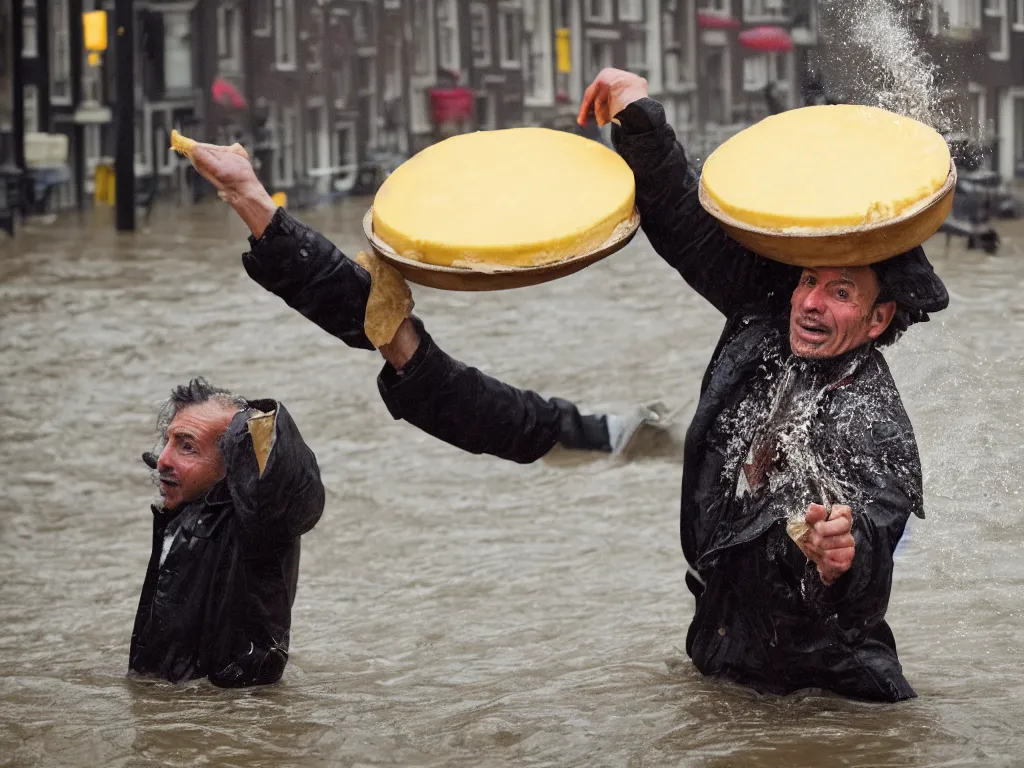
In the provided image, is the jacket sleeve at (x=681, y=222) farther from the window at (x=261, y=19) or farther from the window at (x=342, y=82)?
the window at (x=261, y=19)

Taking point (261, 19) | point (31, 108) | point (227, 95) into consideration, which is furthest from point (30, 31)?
point (261, 19)

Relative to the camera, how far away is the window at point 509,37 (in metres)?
21.3

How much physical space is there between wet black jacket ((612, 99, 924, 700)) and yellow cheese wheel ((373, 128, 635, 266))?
0.16m

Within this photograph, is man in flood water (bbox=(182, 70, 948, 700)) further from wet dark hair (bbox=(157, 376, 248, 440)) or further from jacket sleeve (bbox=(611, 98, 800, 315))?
wet dark hair (bbox=(157, 376, 248, 440))

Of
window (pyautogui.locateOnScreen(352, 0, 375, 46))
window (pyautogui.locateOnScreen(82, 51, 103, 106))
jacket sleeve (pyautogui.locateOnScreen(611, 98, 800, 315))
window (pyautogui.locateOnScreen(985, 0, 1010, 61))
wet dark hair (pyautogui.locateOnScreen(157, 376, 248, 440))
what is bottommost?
wet dark hair (pyautogui.locateOnScreen(157, 376, 248, 440))

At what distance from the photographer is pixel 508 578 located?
6.28 meters

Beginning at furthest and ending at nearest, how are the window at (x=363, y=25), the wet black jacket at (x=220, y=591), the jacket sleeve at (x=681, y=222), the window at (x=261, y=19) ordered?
the window at (x=363, y=25), the window at (x=261, y=19), the wet black jacket at (x=220, y=591), the jacket sleeve at (x=681, y=222)

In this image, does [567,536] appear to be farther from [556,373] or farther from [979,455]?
[556,373]

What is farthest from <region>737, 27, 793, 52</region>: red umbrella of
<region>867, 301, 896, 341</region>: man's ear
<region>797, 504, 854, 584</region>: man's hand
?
<region>797, 504, 854, 584</region>: man's hand

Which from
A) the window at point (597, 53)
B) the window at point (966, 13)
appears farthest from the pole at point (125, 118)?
the window at point (597, 53)

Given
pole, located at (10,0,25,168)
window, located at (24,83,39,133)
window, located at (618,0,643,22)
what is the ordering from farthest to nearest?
1. window, located at (618,0,643,22)
2. window, located at (24,83,39,133)
3. pole, located at (10,0,25,168)

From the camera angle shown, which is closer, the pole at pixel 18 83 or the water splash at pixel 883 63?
the water splash at pixel 883 63

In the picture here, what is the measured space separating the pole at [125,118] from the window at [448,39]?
263 inches

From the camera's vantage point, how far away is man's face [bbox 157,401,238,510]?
4.35m
